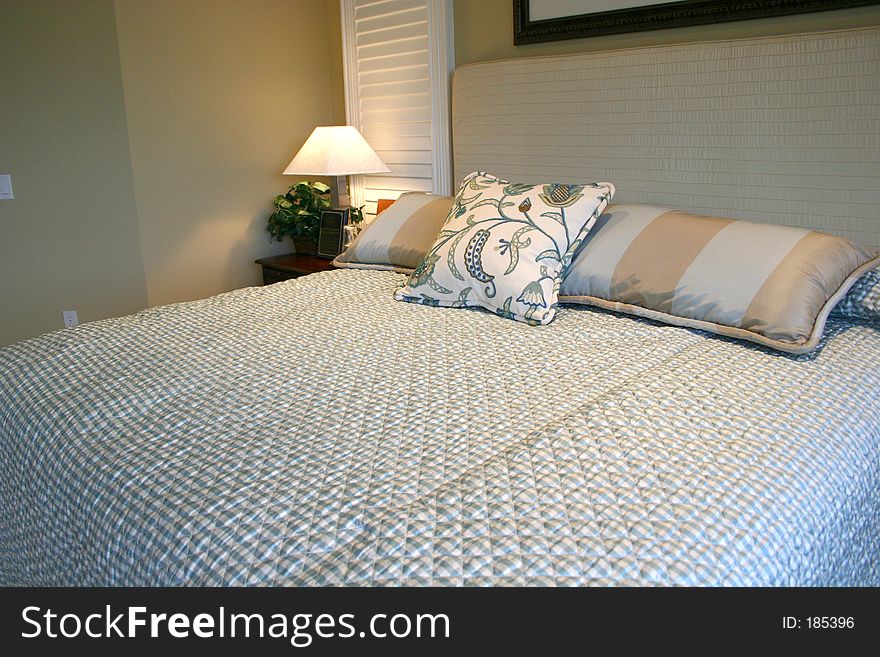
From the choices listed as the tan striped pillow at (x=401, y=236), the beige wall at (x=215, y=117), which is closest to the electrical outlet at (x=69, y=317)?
the beige wall at (x=215, y=117)

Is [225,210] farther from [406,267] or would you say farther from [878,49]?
[878,49]

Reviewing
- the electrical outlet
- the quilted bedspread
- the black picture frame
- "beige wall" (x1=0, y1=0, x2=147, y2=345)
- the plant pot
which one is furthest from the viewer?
the plant pot

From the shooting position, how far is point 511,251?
2049 mm

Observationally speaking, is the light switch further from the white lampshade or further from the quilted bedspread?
the quilted bedspread

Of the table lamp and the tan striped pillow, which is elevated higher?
the table lamp

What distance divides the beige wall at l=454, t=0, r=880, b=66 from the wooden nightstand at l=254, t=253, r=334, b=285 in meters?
1.05

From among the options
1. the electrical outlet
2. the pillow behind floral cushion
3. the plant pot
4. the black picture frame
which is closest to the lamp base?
the plant pot

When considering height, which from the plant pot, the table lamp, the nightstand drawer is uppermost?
the table lamp

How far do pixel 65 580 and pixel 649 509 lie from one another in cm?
98

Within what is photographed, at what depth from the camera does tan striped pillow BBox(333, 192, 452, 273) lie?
8.32ft

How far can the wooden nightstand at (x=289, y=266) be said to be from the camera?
330 centimetres

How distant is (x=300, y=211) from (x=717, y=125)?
1954mm

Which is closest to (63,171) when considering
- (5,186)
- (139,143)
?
(5,186)

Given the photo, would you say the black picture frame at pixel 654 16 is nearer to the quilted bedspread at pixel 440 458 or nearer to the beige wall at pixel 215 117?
the quilted bedspread at pixel 440 458
